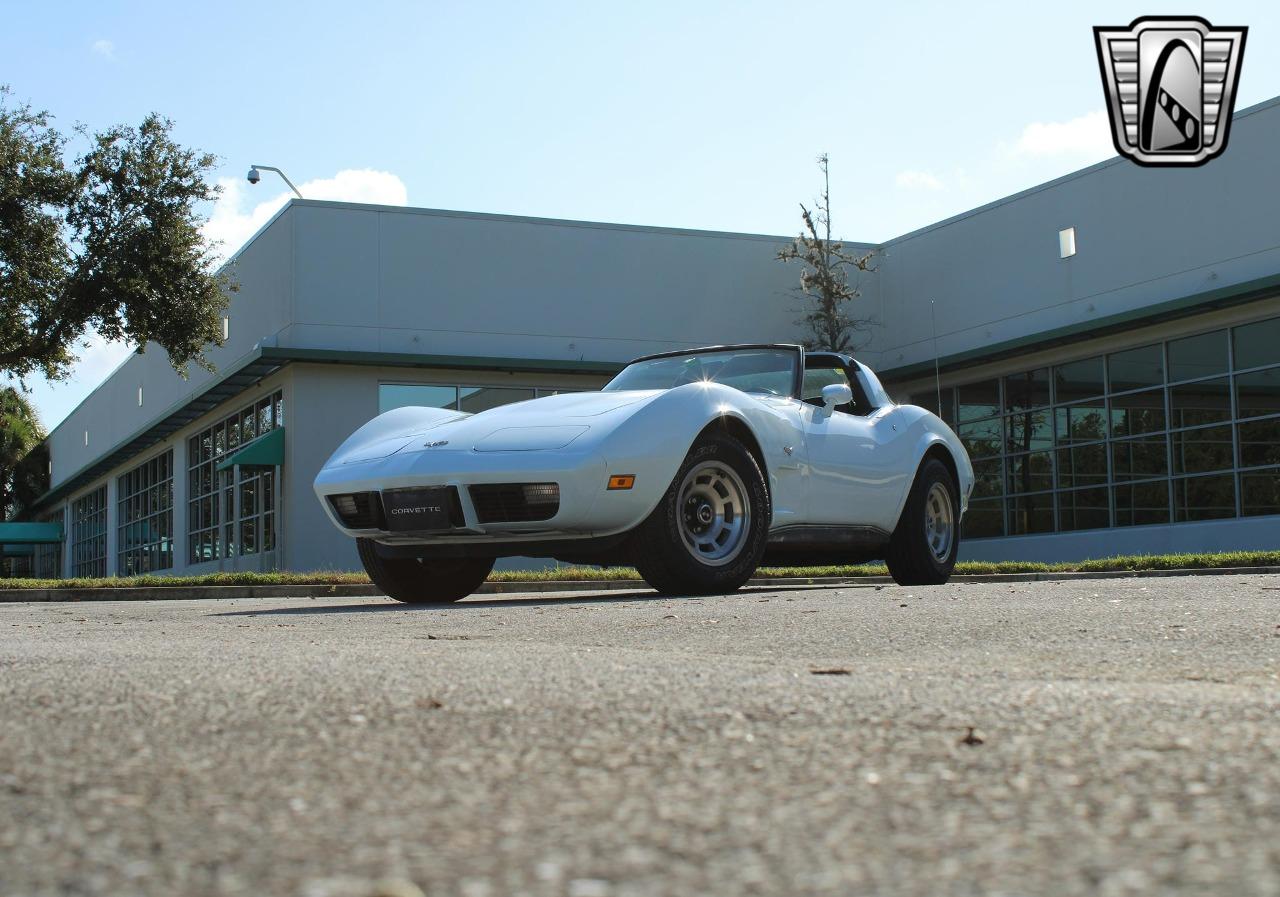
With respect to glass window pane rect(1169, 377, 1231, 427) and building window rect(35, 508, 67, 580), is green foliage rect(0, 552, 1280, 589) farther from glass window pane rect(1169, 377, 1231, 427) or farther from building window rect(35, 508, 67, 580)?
building window rect(35, 508, 67, 580)

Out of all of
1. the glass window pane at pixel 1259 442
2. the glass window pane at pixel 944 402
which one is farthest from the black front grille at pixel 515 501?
the glass window pane at pixel 944 402

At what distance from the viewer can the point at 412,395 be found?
2234 cm

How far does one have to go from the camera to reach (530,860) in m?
1.62

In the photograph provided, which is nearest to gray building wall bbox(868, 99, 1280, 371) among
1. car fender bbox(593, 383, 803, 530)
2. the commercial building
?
the commercial building

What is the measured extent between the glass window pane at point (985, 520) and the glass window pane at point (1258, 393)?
5191 millimetres

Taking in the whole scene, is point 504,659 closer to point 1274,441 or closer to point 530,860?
point 530,860

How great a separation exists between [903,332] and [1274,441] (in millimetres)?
8413

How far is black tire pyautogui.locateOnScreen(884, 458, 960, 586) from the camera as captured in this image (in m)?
9.22

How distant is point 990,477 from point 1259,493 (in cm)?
558

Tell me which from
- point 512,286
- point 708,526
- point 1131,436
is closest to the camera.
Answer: point 708,526

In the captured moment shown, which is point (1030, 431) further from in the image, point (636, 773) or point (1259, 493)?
point (636, 773)

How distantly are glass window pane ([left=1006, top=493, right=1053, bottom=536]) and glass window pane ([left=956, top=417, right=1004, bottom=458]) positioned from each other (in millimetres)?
1015

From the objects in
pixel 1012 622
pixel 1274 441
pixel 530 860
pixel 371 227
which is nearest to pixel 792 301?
pixel 371 227

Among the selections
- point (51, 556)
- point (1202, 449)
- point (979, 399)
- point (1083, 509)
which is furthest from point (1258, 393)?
point (51, 556)
